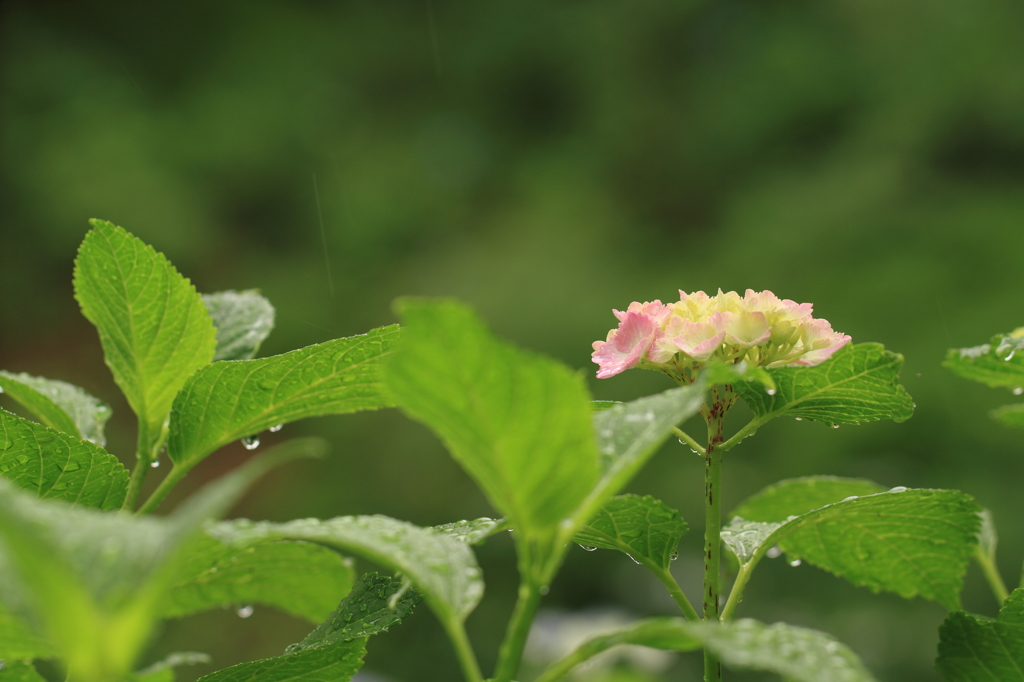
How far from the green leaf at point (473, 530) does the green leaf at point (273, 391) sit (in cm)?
7

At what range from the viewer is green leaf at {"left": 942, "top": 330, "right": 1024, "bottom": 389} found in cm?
43

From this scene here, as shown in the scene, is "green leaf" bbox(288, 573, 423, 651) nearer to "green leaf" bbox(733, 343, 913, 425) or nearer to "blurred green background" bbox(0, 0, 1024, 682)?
"green leaf" bbox(733, 343, 913, 425)

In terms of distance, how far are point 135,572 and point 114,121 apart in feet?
15.4

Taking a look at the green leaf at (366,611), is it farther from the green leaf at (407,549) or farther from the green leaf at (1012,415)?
the green leaf at (1012,415)

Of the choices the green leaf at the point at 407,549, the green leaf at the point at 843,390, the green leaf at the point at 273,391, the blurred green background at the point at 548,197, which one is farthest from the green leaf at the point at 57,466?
the blurred green background at the point at 548,197

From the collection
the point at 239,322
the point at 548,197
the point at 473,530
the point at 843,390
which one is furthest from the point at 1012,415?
the point at 548,197

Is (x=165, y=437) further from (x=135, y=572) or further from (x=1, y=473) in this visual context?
(x=135, y=572)

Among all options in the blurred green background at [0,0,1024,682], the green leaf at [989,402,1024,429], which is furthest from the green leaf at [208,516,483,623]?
the blurred green background at [0,0,1024,682]

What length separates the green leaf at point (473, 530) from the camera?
30cm

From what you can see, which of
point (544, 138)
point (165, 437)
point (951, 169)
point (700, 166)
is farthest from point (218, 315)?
point (544, 138)

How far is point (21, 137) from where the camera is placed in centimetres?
412

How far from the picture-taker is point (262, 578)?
321 mm

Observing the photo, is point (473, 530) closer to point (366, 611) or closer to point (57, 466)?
point (366, 611)

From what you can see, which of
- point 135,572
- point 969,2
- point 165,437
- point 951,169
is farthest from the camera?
point 969,2
